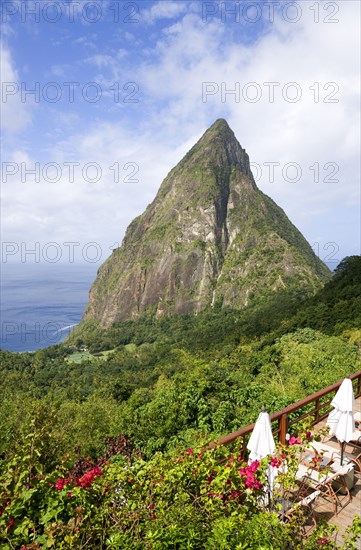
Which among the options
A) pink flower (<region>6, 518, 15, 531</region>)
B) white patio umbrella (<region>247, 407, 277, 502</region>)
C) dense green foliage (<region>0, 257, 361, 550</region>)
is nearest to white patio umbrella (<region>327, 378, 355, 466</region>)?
white patio umbrella (<region>247, 407, 277, 502</region>)

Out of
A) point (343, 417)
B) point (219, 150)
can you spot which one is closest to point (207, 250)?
point (219, 150)

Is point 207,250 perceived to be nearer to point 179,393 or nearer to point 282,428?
point 179,393

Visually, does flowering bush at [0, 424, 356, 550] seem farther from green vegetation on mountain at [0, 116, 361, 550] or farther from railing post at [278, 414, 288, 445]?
railing post at [278, 414, 288, 445]

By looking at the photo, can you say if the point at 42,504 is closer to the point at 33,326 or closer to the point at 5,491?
the point at 5,491

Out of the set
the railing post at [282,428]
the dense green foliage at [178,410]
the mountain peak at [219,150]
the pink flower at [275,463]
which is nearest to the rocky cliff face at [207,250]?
the mountain peak at [219,150]

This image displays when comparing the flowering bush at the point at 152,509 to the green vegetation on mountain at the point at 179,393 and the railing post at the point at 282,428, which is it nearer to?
the green vegetation on mountain at the point at 179,393

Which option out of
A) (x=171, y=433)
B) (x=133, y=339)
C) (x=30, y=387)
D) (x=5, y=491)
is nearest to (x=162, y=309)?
(x=133, y=339)
